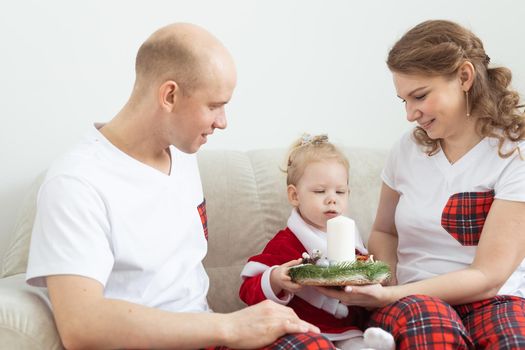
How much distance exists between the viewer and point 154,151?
1935 mm

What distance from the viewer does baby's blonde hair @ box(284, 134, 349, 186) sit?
89.4 inches

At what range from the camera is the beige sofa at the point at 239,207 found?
242 centimetres

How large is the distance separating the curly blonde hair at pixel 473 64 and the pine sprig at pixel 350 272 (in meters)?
0.49

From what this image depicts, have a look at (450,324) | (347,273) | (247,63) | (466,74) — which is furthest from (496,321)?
(247,63)

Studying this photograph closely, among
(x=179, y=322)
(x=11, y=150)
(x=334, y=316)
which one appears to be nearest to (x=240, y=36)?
(x=11, y=150)

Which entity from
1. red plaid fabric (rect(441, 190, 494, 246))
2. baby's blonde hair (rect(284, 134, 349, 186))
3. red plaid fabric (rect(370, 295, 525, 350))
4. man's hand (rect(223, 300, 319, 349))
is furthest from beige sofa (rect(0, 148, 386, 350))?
man's hand (rect(223, 300, 319, 349))

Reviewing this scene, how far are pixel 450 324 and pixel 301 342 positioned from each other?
1.24 feet

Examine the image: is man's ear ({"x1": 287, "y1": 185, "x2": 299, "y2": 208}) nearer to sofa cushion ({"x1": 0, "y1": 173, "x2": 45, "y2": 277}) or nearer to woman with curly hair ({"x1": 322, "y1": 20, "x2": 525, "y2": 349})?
woman with curly hair ({"x1": 322, "y1": 20, "x2": 525, "y2": 349})

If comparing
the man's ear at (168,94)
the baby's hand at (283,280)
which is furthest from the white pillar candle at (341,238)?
the man's ear at (168,94)

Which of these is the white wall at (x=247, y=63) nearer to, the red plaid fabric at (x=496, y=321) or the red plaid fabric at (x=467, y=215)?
the red plaid fabric at (x=467, y=215)

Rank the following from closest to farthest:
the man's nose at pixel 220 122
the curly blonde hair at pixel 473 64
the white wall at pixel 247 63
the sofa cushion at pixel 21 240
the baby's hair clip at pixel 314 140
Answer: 1. the man's nose at pixel 220 122
2. the curly blonde hair at pixel 473 64
3. the sofa cushion at pixel 21 240
4. the baby's hair clip at pixel 314 140
5. the white wall at pixel 247 63

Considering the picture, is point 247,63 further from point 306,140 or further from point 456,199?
point 456,199

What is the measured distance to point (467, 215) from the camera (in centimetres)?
207

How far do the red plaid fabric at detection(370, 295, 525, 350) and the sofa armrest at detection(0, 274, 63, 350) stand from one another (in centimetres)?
79
